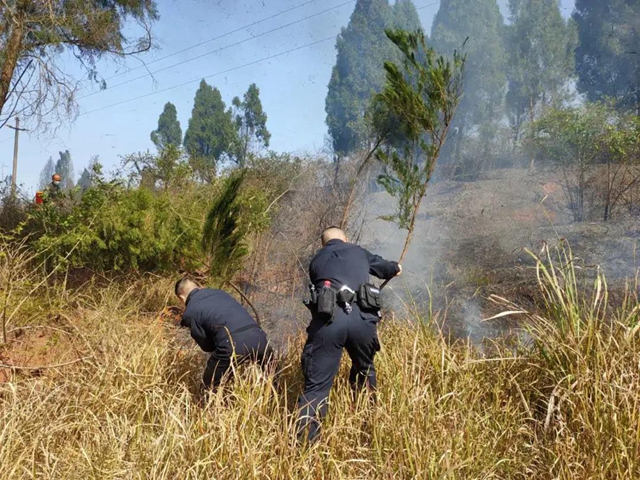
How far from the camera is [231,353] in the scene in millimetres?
4004

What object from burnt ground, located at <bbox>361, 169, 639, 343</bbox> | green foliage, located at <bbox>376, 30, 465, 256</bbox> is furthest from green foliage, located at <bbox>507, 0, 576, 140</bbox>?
green foliage, located at <bbox>376, 30, 465, 256</bbox>

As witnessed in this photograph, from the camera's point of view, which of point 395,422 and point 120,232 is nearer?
point 395,422

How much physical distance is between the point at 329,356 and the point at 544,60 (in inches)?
541

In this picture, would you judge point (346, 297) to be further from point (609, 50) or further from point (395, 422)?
point (609, 50)

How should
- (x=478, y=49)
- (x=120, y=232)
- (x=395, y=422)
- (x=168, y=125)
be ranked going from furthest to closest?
1. (x=168, y=125)
2. (x=478, y=49)
3. (x=120, y=232)
4. (x=395, y=422)

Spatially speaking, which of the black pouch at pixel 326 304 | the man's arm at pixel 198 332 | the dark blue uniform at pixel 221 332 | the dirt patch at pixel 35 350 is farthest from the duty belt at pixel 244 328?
the dirt patch at pixel 35 350

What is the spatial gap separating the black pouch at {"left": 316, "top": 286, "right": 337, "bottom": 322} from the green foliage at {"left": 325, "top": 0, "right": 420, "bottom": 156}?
10.1m

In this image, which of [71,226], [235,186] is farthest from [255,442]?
[71,226]

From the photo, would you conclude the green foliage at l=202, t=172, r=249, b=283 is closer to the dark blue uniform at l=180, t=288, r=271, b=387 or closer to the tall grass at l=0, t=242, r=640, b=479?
the dark blue uniform at l=180, t=288, r=271, b=387

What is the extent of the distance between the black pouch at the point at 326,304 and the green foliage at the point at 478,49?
11.8 metres

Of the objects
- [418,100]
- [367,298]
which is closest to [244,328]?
[367,298]

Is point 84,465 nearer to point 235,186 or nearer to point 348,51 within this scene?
point 235,186

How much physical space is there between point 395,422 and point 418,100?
13.2ft

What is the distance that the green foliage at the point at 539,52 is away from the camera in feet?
44.9
